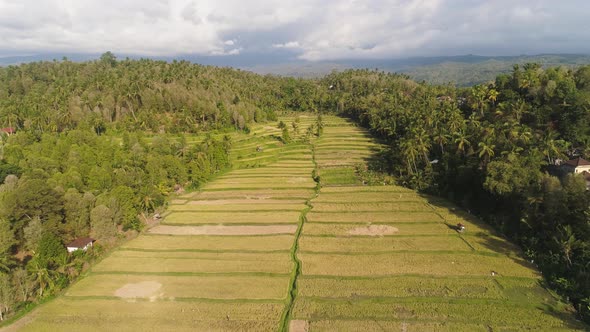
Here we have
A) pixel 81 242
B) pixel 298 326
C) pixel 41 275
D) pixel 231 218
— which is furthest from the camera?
pixel 231 218

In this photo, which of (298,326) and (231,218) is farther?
(231,218)

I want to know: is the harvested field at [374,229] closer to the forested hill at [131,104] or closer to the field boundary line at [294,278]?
the field boundary line at [294,278]

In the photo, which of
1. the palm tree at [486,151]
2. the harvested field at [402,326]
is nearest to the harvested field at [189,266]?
the harvested field at [402,326]

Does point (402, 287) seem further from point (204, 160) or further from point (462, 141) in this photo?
point (204, 160)

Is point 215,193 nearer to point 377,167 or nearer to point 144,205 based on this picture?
point 144,205

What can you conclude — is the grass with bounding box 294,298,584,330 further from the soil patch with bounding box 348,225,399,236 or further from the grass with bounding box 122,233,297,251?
the soil patch with bounding box 348,225,399,236

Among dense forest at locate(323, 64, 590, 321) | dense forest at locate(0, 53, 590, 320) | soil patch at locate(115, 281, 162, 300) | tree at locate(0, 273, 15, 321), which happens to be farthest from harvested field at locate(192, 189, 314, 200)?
tree at locate(0, 273, 15, 321)

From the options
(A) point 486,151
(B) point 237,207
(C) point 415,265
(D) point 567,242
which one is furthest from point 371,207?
(D) point 567,242
